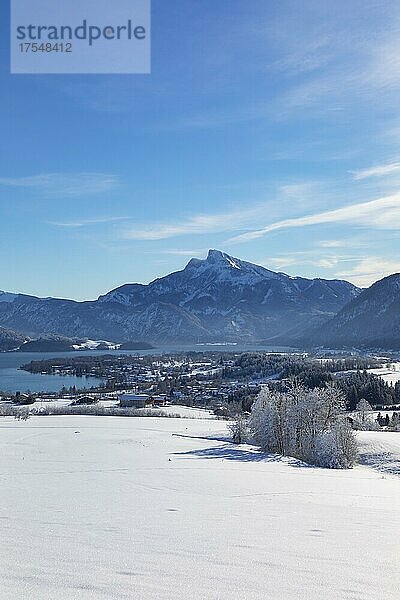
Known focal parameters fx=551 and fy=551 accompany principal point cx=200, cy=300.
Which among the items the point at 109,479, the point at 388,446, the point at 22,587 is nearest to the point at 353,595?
the point at 22,587

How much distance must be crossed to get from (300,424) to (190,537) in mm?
31276

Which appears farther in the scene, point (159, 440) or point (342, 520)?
point (159, 440)

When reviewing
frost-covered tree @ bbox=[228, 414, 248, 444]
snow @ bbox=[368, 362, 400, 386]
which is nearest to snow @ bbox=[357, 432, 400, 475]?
frost-covered tree @ bbox=[228, 414, 248, 444]

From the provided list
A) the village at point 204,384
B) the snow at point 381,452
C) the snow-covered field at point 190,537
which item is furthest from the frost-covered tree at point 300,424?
the snow-covered field at point 190,537

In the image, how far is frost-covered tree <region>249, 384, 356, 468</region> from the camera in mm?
34594

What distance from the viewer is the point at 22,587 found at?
5.73m

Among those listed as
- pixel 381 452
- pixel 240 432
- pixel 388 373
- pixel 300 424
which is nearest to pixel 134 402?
pixel 240 432

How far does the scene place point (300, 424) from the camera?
38.6 metres

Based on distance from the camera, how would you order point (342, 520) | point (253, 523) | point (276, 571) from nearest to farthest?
1. point (276, 571)
2. point (253, 523)
3. point (342, 520)

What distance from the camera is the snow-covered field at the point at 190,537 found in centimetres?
598

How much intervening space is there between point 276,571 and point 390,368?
14625cm

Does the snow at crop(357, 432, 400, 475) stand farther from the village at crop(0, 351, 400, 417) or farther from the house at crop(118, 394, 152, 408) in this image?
the house at crop(118, 394, 152, 408)

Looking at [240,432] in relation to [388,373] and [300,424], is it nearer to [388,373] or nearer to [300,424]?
[300,424]

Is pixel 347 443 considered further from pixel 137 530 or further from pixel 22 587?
pixel 22 587
